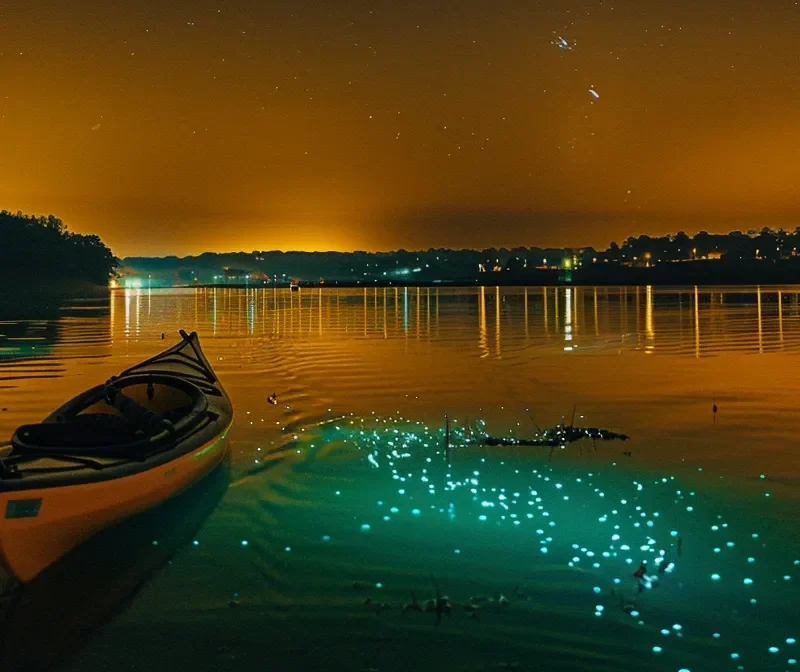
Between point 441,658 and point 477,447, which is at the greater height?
point 477,447

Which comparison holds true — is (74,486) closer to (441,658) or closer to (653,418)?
(441,658)

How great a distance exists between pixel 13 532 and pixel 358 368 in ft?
68.6

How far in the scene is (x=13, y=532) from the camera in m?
8.32

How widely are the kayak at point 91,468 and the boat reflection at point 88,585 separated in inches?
11.9

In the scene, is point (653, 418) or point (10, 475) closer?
point (10, 475)

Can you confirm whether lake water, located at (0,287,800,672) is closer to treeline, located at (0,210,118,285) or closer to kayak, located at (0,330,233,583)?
kayak, located at (0,330,233,583)

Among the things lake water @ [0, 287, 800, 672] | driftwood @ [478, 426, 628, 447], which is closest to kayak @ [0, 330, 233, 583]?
lake water @ [0, 287, 800, 672]

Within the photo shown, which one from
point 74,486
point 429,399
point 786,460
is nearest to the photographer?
point 74,486

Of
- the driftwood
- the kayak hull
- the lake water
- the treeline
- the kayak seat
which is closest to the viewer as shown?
the lake water

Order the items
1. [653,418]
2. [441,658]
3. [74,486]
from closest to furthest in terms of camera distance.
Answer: [441,658]
[74,486]
[653,418]

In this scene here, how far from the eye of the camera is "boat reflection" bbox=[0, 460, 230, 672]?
7.62 meters

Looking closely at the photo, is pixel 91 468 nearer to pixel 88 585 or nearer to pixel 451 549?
pixel 88 585

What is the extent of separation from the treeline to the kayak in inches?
5829

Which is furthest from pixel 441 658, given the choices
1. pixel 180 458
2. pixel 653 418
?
pixel 653 418
